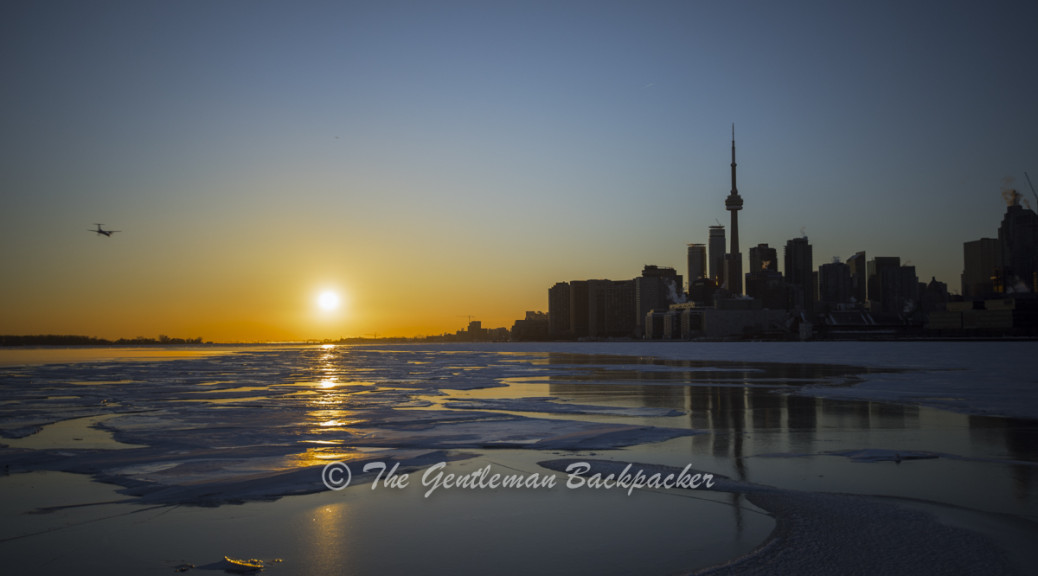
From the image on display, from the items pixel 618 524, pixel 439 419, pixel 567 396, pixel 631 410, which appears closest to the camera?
pixel 618 524

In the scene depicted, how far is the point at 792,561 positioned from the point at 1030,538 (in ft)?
10.0

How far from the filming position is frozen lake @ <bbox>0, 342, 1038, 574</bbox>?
7.12m

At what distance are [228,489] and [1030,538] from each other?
10750 mm

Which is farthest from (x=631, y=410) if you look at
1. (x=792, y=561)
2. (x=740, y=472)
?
(x=792, y=561)

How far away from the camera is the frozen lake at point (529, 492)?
23.4ft

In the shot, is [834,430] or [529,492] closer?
[529,492]

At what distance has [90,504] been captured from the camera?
31.4ft

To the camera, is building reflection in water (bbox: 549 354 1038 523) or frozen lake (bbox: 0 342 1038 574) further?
building reflection in water (bbox: 549 354 1038 523)

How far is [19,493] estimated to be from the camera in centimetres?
1038

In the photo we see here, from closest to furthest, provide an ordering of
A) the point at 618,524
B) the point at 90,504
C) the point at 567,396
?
the point at 618,524, the point at 90,504, the point at 567,396

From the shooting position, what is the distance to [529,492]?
10258mm

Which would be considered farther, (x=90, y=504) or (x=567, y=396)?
(x=567, y=396)

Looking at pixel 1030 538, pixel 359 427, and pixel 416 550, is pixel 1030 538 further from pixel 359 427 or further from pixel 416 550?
pixel 359 427

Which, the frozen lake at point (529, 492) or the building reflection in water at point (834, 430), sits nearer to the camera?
the frozen lake at point (529, 492)
